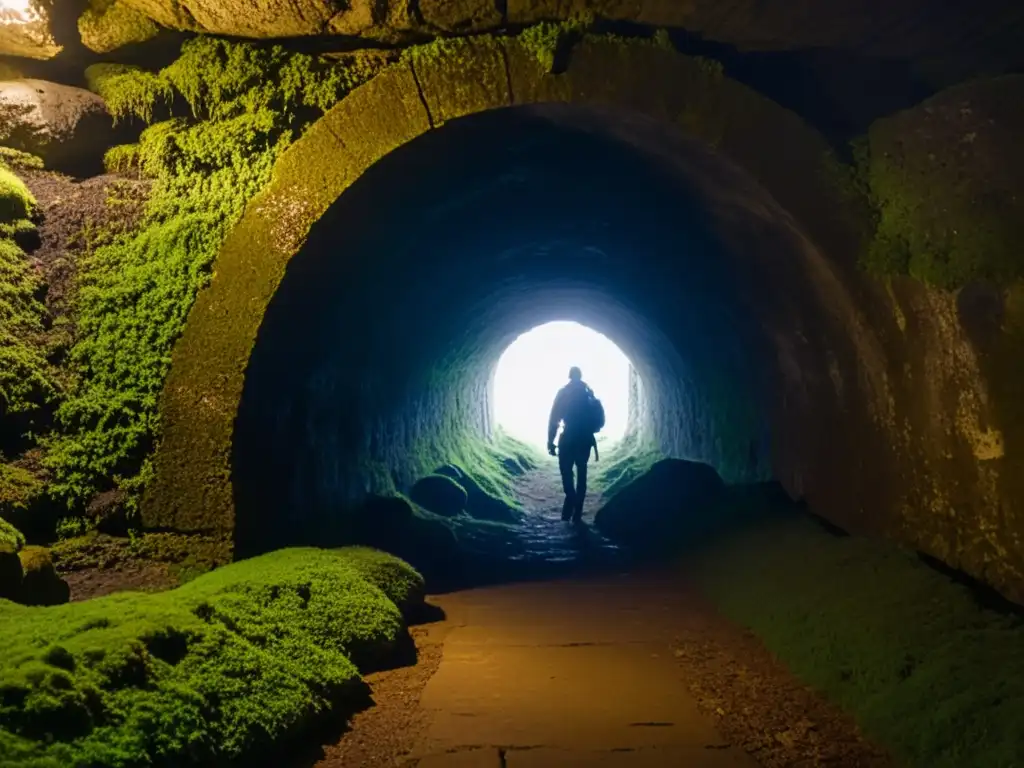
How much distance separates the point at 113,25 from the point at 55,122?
→ 0.91 meters

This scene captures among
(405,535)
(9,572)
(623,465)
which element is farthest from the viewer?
(623,465)

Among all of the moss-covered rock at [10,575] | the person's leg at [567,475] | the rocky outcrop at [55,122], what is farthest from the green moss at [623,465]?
the moss-covered rock at [10,575]

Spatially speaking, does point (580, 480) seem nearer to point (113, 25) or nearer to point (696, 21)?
point (696, 21)

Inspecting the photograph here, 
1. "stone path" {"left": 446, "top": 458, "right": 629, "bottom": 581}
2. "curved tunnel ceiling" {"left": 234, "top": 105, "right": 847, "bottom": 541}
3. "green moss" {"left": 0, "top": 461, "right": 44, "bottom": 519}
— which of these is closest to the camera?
"green moss" {"left": 0, "top": 461, "right": 44, "bottom": 519}

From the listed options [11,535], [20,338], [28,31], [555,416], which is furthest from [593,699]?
[555,416]

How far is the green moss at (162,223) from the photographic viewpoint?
512 cm

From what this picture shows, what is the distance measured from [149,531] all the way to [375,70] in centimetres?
367

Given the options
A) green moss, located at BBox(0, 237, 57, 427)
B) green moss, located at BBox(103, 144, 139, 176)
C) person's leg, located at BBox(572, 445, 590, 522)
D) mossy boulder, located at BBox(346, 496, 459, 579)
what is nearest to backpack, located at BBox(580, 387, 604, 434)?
person's leg, located at BBox(572, 445, 590, 522)

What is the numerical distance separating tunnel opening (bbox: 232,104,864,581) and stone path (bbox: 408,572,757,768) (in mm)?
1782

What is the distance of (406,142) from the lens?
5.05 metres

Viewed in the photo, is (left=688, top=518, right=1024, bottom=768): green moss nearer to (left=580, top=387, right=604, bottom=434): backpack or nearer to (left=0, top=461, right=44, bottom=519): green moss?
(left=580, top=387, right=604, bottom=434): backpack

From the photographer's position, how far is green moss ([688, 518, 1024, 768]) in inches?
128

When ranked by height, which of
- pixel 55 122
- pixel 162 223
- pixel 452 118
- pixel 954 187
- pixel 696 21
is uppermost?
pixel 696 21

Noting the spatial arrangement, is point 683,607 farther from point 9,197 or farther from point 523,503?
point 523,503
